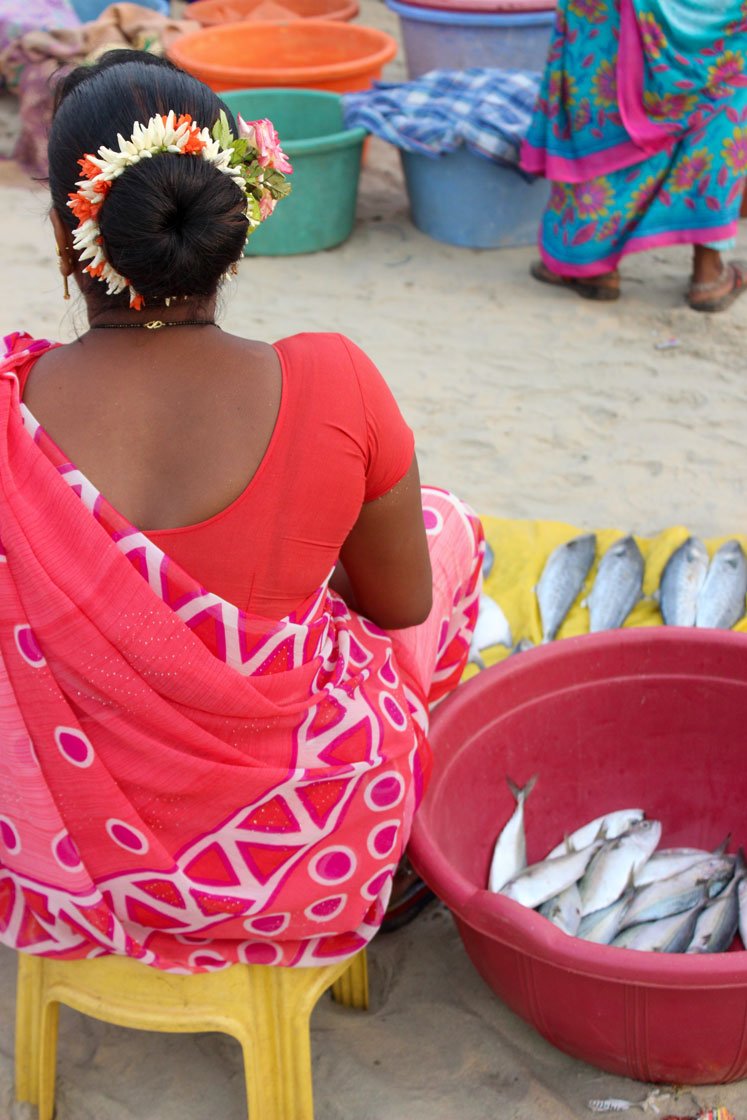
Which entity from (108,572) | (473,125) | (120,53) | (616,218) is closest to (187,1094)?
(108,572)

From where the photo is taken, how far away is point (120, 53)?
1617 mm

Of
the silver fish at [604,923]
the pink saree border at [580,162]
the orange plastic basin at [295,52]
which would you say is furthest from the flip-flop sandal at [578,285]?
the silver fish at [604,923]

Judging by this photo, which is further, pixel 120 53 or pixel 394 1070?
pixel 394 1070

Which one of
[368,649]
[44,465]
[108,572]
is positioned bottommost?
[368,649]

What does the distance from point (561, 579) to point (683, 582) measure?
308mm

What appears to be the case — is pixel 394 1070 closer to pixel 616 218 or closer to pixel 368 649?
pixel 368 649

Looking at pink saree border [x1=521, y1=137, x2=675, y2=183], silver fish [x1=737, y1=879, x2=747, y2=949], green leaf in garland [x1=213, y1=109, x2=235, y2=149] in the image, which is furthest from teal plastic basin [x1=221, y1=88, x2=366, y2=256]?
silver fish [x1=737, y1=879, x2=747, y2=949]

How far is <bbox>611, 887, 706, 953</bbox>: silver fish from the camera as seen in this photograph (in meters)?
2.13

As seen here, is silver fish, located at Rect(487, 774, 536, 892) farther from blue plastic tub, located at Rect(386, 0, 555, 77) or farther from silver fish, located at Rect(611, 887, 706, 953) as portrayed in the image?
blue plastic tub, located at Rect(386, 0, 555, 77)

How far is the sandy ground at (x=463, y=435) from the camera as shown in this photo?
206cm

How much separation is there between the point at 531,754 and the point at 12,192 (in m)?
5.23

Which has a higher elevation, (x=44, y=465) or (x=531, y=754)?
(x=44, y=465)

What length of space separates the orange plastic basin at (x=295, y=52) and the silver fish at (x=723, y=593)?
3770 millimetres

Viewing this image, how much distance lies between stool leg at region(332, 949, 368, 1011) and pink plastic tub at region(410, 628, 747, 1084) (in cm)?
20
